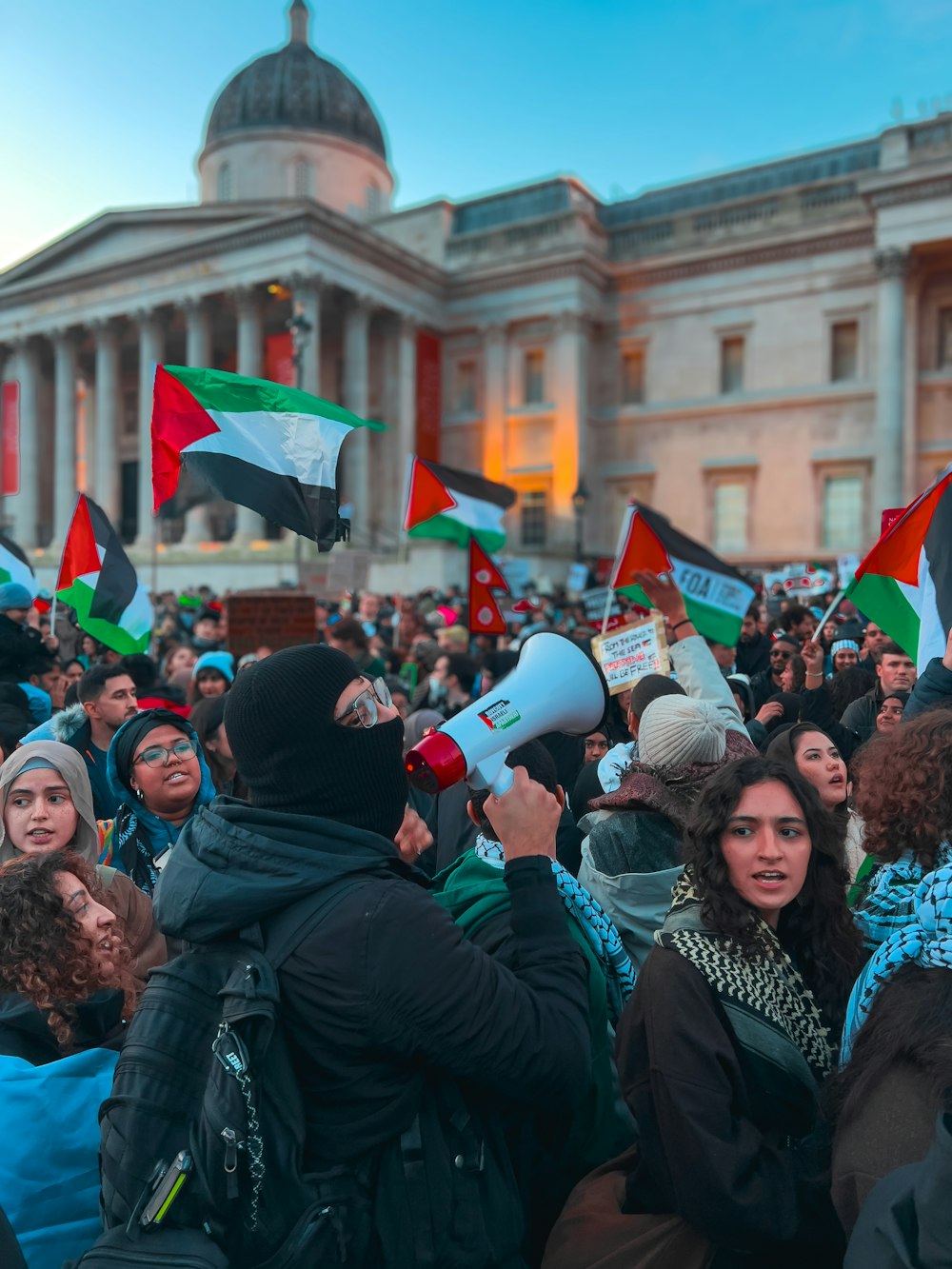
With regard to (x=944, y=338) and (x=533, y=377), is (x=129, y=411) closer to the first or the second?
(x=533, y=377)

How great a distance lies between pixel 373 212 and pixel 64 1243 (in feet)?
142

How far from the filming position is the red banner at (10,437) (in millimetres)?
37812

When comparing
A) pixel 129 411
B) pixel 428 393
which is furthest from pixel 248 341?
pixel 129 411

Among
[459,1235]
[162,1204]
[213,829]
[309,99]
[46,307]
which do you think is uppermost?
[309,99]

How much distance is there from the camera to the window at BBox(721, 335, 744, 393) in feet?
108

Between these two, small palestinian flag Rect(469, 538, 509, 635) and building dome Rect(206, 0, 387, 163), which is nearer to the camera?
small palestinian flag Rect(469, 538, 509, 635)

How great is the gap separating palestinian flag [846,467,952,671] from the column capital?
26.2m

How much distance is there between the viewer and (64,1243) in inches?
87.3

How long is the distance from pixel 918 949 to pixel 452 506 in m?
8.68

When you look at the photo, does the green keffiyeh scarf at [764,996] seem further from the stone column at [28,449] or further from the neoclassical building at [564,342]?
the stone column at [28,449]

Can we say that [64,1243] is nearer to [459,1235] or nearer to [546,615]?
[459,1235]

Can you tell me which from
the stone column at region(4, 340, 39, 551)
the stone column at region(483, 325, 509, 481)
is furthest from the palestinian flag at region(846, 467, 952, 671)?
the stone column at region(4, 340, 39, 551)

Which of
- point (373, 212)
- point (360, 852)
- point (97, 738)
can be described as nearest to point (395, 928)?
point (360, 852)

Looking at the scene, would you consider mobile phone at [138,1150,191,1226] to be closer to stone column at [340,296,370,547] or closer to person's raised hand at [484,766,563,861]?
person's raised hand at [484,766,563,861]
